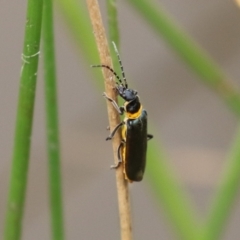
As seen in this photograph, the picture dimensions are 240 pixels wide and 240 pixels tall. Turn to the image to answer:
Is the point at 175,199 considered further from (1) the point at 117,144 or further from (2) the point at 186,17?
(2) the point at 186,17

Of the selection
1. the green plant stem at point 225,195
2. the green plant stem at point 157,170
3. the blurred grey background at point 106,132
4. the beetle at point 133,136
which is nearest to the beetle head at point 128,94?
the beetle at point 133,136

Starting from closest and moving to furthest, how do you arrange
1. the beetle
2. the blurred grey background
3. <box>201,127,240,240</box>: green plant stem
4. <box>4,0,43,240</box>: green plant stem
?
<box>4,0,43,240</box>: green plant stem
<box>201,127,240,240</box>: green plant stem
the beetle
the blurred grey background

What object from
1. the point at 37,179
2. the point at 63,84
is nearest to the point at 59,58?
the point at 63,84

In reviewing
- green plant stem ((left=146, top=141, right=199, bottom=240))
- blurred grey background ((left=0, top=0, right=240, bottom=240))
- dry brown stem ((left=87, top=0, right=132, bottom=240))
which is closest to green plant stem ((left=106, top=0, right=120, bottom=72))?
dry brown stem ((left=87, top=0, right=132, bottom=240))

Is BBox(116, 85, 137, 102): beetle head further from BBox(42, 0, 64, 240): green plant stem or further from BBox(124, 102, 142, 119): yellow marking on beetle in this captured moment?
BBox(42, 0, 64, 240): green plant stem

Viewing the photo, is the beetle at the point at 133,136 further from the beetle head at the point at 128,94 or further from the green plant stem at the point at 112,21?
the green plant stem at the point at 112,21
